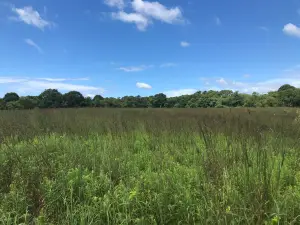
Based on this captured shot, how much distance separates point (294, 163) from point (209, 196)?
2.39 metres

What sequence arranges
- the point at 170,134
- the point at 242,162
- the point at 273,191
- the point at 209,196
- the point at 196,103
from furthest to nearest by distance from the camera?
the point at 196,103
the point at 170,134
the point at 242,162
the point at 273,191
the point at 209,196

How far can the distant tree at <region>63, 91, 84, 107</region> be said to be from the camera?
27430 millimetres

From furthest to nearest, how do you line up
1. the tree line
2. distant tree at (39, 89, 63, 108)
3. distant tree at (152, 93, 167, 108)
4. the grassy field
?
distant tree at (152, 93, 167, 108) < distant tree at (39, 89, 63, 108) < the tree line < the grassy field

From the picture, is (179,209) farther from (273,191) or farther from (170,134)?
(170,134)

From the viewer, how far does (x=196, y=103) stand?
29000 mm

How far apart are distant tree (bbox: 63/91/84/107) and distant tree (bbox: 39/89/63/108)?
709mm

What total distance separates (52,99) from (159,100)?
1415cm

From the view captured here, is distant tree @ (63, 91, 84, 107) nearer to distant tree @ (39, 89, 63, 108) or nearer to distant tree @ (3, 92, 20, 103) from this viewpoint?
distant tree @ (39, 89, 63, 108)

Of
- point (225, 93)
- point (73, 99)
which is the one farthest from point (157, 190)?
point (225, 93)

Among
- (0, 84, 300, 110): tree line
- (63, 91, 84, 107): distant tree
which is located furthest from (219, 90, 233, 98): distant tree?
(63, 91, 84, 107): distant tree

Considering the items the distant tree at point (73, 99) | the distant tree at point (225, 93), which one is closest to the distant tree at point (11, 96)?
the distant tree at point (73, 99)

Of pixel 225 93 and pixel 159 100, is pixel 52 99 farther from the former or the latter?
pixel 225 93

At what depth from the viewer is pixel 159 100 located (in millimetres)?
36031

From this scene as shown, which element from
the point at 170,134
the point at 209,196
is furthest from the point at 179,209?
the point at 170,134
